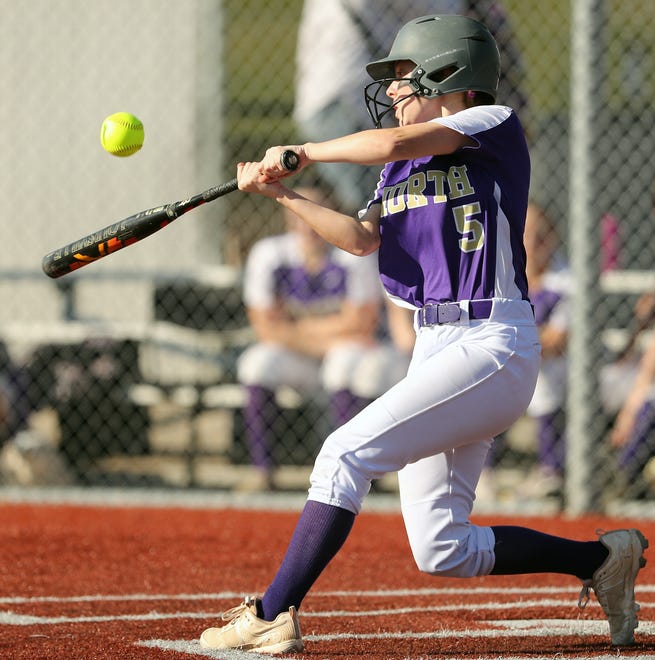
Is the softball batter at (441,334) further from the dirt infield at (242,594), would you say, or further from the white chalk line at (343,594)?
the white chalk line at (343,594)

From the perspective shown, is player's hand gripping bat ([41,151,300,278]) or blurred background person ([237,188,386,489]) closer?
player's hand gripping bat ([41,151,300,278])

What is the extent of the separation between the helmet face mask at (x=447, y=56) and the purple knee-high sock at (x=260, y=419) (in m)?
3.50

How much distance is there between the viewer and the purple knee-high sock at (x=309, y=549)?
3143mm

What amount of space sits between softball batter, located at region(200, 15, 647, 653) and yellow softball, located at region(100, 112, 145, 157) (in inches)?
23.5

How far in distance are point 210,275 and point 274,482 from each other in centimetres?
124

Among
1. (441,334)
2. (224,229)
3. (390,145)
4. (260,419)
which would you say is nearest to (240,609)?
(441,334)

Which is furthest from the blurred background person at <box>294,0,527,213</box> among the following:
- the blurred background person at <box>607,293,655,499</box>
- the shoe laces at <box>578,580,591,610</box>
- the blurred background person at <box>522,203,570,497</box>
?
the shoe laces at <box>578,580,591,610</box>

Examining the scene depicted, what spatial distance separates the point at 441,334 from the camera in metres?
3.31

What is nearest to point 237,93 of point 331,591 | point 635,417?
point 635,417

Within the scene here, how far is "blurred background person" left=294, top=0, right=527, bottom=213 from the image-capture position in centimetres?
680

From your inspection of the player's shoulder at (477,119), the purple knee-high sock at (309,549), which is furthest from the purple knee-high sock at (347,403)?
the purple knee-high sock at (309,549)

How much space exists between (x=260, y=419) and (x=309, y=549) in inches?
149

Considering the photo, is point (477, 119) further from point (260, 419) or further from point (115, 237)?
point (260, 419)

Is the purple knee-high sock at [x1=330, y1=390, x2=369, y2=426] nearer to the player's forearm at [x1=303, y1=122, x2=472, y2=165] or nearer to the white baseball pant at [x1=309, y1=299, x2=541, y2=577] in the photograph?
the white baseball pant at [x1=309, y1=299, x2=541, y2=577]
